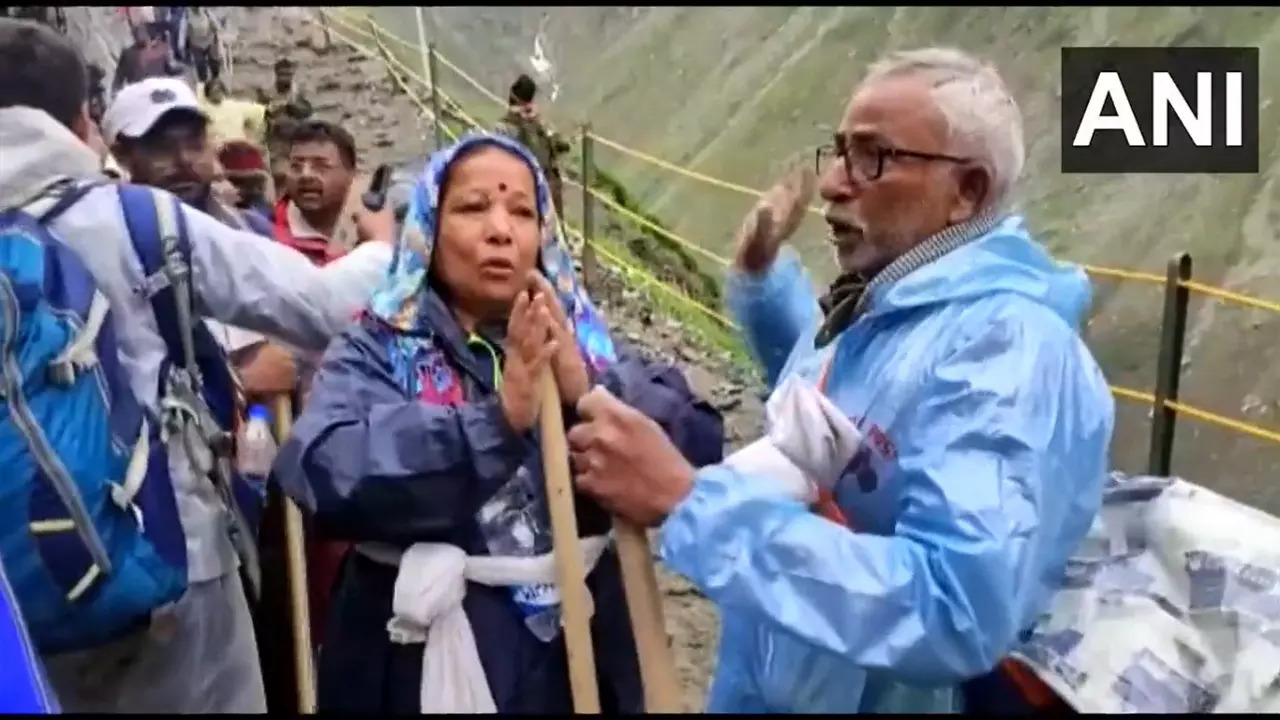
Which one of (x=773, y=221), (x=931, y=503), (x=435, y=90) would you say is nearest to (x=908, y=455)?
(x=931, y=503)

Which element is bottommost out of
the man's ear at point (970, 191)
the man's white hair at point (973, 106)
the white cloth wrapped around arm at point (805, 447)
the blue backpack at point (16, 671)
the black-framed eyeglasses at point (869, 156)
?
the blue backpack at point (16, 671)

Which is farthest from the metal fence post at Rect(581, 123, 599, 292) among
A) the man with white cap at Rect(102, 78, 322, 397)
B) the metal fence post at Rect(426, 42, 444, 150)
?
the man with white cap at Rect(102, 78, 322, 397)

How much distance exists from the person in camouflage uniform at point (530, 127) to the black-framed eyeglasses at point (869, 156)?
154 centimetres

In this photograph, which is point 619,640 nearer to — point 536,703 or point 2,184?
point 536,703

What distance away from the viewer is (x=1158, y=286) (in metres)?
3.40

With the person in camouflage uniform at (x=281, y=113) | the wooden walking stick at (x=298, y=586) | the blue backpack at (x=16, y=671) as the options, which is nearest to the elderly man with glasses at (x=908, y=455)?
the blue backpack at (x=16, y=671)

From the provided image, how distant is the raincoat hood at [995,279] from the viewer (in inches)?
44.4

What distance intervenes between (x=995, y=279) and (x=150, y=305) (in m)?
1.01

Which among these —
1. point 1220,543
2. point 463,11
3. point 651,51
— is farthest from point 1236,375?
point 1220,543

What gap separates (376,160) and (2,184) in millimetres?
1540

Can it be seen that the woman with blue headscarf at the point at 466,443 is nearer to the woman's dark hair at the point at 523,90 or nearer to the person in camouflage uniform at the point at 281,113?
the person in camouflage uniform at the point at 281,113

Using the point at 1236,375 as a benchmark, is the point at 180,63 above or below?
above

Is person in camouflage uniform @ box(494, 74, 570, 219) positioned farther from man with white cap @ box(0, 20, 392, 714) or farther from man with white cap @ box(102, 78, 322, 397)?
man with white cap @ box(0, 20, 392, 714)

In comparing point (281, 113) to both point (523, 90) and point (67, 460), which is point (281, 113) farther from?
point (67, 460)
